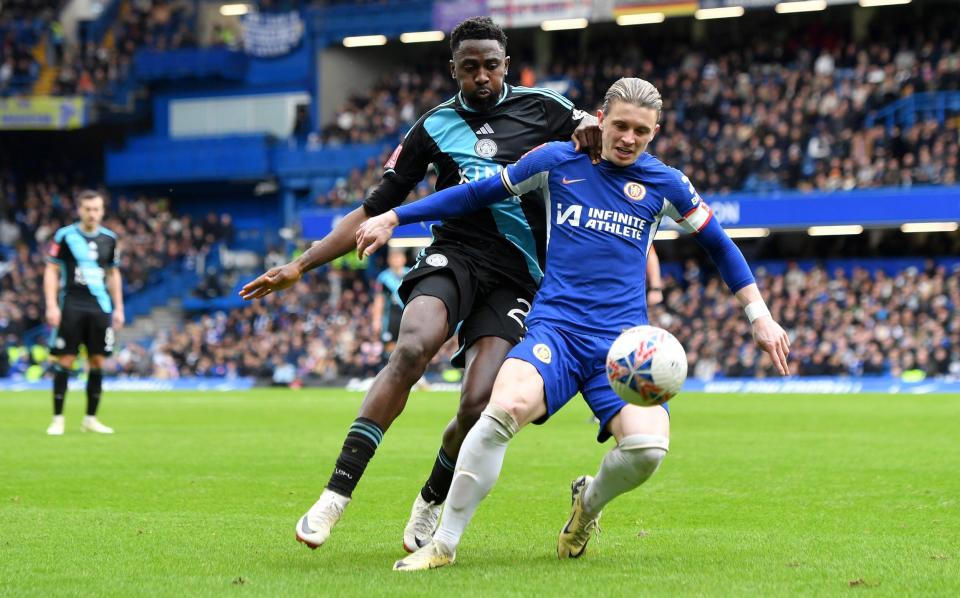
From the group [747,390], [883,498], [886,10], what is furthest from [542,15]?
[883,498]

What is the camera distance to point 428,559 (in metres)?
5.81

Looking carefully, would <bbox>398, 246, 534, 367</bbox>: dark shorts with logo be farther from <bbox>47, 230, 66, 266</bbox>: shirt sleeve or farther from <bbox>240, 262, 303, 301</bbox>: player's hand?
<bbox>47, 230, 66, 266</bbox>: shirt sleeve

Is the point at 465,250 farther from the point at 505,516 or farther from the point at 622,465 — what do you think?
the point at 505,516

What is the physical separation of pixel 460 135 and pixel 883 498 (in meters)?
3.72

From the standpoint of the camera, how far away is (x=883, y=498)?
8547 mm

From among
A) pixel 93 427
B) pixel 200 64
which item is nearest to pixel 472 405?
pixel 93 427

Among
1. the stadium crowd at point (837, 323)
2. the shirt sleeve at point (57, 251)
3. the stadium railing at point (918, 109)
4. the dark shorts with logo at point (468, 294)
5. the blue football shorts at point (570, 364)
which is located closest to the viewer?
the blue football shorts at point (570, 364)

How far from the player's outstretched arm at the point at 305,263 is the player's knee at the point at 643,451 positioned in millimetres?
1586

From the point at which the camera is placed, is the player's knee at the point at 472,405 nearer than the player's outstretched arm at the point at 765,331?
No

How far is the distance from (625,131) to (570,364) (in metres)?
1.09

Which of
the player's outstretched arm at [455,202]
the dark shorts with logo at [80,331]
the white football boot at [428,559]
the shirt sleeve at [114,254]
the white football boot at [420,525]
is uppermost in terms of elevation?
the player's outstretched arm at [455,202]

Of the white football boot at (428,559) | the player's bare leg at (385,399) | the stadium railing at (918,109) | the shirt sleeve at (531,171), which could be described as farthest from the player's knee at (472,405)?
the stadium railing at (918,109)

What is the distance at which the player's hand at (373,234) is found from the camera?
592cm

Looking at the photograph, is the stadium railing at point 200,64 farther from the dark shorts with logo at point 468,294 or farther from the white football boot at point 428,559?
the white football boot at point 428,559
